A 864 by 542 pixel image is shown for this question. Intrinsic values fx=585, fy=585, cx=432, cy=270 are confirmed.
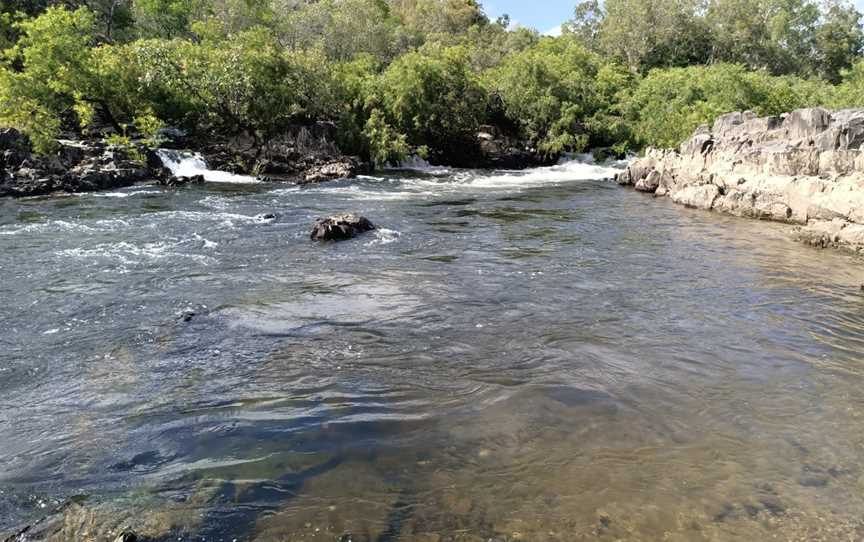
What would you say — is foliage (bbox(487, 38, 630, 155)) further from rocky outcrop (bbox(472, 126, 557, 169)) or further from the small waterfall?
the small waterfall

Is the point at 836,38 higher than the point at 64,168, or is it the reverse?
the point at 836,38

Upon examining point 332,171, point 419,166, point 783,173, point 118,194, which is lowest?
point 118,194

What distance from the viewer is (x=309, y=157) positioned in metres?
34.5

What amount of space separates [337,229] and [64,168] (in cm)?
1801

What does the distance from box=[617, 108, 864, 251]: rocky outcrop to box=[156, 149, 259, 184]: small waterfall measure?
20305 millimetres

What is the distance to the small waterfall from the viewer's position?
30000 millimetres

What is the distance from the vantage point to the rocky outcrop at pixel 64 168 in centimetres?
2466

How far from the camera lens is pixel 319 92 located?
36.2 m

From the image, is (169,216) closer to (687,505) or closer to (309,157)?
(309,157)

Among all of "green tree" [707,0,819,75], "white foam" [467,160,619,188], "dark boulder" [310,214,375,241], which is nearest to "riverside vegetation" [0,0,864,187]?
"white foam" [467,160,619,188]

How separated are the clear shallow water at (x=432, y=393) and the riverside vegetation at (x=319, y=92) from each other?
62.8 ft

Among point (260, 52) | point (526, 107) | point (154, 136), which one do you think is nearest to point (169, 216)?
point (154, 136)

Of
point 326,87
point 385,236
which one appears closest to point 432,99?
point 326,87

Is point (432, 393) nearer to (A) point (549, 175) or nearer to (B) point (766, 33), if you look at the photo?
(A) point (549, 175)
